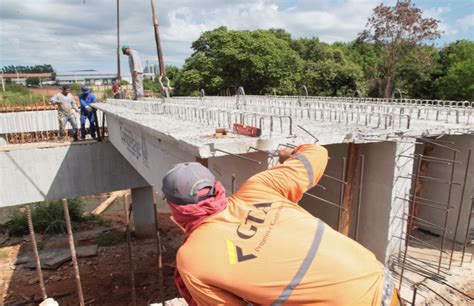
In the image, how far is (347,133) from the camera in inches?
196

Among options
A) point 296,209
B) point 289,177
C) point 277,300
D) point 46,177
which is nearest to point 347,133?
point 289,177

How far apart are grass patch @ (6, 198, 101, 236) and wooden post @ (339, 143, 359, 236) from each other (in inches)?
589

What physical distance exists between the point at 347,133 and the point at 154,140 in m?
3.49

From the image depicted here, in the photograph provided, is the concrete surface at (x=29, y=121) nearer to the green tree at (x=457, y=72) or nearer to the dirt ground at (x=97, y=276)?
the dirt ground at (x=97, y=276)

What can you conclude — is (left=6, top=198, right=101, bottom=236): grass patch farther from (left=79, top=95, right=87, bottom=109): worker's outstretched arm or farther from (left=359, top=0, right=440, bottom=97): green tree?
(left=359, top=0, right=440, bottom=97): green tree

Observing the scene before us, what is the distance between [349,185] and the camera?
639cm

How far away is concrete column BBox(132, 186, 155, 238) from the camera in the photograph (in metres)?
Answer: 15.7

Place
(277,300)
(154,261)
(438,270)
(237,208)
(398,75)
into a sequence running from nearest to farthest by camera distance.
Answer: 1. (277,300)
2. (237,208)
3. (438,270)
4. (154,261)
5. (398,75)

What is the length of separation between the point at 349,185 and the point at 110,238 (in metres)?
12.3

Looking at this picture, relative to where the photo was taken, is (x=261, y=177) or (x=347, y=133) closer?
(x=261, y=177)

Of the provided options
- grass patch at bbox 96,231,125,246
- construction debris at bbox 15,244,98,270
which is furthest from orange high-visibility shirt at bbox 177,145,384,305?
grass patch at bbox 96,231,125,246

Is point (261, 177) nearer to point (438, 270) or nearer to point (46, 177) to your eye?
point (438, 270)


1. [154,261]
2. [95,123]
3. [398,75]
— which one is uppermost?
[398,75]

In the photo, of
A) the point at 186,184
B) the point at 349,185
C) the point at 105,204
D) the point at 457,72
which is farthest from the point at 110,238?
the point at 457,72
